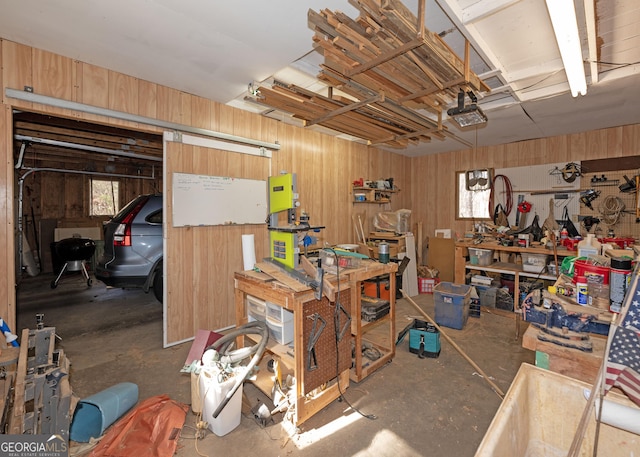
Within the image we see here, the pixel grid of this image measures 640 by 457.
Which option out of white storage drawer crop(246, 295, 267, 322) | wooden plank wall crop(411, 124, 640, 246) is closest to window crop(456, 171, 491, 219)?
wooden plank wall crop(411, 124, 640, 246)

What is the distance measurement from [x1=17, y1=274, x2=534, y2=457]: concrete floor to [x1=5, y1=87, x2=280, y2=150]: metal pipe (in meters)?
2.34

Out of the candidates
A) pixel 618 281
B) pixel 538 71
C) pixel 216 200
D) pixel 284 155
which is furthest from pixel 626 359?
pixel 284 155

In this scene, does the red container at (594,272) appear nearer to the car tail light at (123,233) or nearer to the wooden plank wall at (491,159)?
the wooden plank wall at (491,159)

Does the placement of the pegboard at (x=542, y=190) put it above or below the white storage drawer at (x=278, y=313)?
above

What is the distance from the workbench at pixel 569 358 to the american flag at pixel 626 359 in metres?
0.17

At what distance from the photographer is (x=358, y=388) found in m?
2.41

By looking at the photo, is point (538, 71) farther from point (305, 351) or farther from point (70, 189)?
point (70, 189)

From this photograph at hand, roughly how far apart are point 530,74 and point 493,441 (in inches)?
126

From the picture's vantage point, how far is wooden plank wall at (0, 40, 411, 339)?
237 cm

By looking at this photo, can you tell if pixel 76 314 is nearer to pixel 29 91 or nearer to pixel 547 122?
pixel 29 91

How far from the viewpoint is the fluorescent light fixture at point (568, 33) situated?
5.10 ft

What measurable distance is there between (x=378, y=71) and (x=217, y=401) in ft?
8.84

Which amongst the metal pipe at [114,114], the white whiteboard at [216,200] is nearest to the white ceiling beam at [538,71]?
the metal pipe at [114,114]

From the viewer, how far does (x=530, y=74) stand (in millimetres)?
2768
